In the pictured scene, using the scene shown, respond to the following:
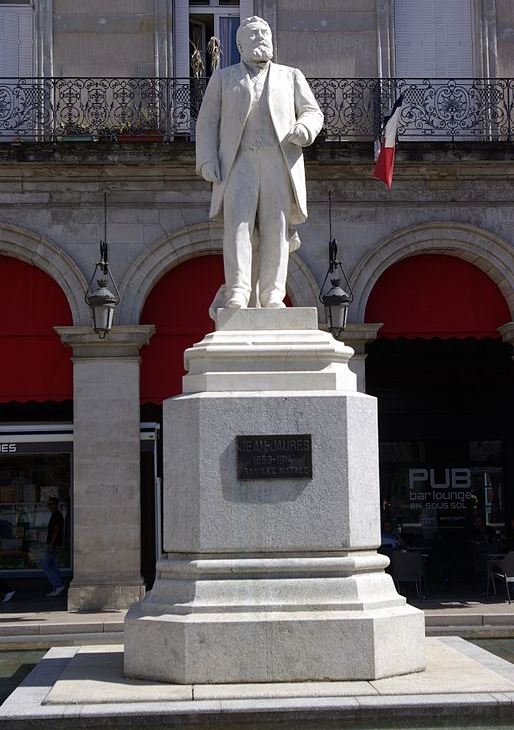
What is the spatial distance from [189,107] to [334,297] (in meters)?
4.51

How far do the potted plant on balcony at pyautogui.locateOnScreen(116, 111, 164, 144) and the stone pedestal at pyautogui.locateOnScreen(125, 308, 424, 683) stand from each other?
10836 millimetres

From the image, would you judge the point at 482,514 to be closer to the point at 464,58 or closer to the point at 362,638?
the point at 464,58

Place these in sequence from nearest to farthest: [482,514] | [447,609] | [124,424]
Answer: [447,609]
[124,424]
[482,514]

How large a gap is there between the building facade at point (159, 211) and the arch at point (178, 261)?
0.03 metres

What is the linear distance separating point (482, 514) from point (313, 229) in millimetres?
6554

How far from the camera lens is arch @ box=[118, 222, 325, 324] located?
724 inches

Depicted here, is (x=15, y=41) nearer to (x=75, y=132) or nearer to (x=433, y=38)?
(x=75, y=132)

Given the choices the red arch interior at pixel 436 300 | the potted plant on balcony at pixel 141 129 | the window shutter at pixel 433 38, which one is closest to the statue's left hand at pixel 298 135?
the red arch interior at pixel 436 300

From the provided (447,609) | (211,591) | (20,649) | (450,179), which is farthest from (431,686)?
(450,179)

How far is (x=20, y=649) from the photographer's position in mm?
11883

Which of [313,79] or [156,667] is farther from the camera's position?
[313,79]

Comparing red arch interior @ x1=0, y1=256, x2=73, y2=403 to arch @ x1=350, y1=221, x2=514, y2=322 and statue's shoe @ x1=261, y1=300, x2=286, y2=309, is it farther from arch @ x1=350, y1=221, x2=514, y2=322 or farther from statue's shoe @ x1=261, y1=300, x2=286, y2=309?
statue's shoe @ x1=261, y1=300, x2=286, y2=309

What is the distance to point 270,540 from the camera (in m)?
8.37

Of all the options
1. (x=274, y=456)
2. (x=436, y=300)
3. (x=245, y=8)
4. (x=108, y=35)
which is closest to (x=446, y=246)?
(x=436, y=300)
